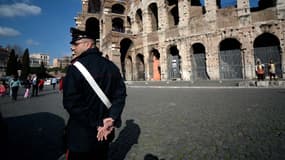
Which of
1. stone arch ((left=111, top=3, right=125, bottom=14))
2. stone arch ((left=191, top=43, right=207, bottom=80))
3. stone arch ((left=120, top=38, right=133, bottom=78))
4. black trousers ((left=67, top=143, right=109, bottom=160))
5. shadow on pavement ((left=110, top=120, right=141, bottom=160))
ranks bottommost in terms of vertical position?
shadow on pavement ((left=110, top=120, right=141, bottom=160))

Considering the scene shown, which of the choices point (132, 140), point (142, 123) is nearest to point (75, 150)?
point (132, 140)

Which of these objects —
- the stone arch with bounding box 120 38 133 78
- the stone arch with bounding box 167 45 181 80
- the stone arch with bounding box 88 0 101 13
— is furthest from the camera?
the stone arch with bounding box 88 0 101 13

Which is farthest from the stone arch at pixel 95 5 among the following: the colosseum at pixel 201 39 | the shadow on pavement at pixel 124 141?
the shadow on pavement at pixel 124 141

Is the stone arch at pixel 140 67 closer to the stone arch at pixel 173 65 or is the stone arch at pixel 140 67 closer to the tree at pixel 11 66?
the stone arch at pixel 173 65

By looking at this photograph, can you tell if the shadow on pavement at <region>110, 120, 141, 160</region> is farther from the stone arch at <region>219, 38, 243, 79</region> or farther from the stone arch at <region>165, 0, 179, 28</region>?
the stone arch at <region>165, 0, 179, 28</region>

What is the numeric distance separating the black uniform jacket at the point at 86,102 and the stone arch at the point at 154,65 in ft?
65.6

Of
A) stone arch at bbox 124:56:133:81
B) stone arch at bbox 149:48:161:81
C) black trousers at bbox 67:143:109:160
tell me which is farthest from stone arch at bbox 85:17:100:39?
black trousers at bbox 67:143:109:160

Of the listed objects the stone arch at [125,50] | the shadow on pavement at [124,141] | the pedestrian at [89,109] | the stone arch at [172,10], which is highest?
the stone arch at [172,10]

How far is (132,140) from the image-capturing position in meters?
3.08

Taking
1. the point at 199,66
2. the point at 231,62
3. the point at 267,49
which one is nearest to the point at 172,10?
the point at 199,66

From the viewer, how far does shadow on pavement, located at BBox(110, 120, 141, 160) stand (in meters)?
2.56

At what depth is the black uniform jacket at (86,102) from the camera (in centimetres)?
137

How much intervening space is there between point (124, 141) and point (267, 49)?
58.2 feet

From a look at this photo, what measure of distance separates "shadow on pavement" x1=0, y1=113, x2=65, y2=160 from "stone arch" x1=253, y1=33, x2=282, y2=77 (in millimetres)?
17854
